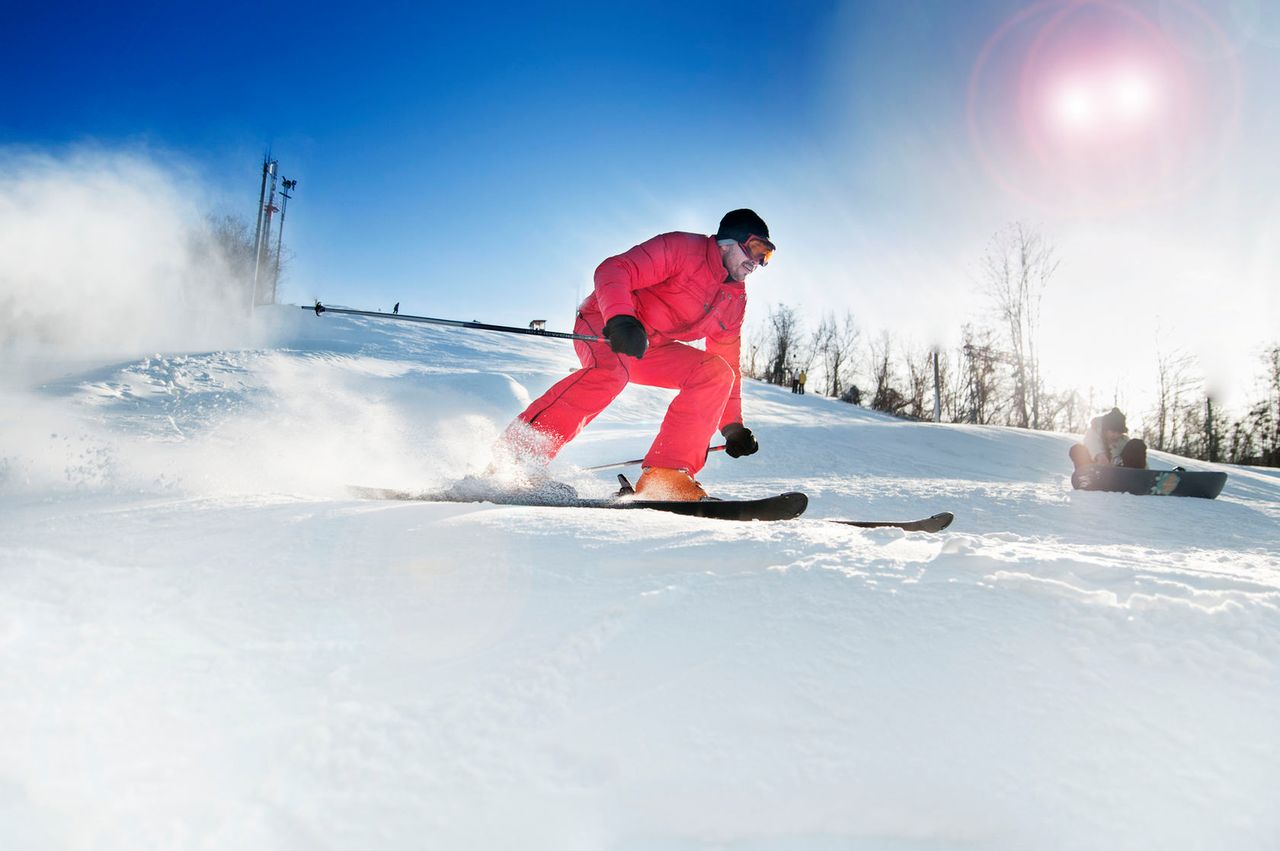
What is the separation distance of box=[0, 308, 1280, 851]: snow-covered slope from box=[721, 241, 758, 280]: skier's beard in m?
1.89

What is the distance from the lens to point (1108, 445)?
7.10 metres

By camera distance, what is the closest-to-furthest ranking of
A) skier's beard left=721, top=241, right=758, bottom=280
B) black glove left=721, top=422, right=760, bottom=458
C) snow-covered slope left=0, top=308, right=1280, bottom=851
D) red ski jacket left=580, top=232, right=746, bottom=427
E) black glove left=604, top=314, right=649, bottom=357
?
snow-covered slope left=0, top=308, right=1280, bottom=851
black glove left=604, top=314, right=649, bottom=357
red ski jacket left=580, top=232, right=746, bottom=427
skier's beard left=721, top=241, right=758, bottom=280
black glove left=721, top=422, right=760, bottom=458

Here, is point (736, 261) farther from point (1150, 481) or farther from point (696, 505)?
point (1150, 481)

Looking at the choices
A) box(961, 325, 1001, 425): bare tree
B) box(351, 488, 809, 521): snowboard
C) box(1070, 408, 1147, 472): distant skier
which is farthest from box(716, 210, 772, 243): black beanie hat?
box(961, 325, 1001, 425): bare tree

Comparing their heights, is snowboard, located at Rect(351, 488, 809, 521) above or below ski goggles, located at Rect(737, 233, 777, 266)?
below

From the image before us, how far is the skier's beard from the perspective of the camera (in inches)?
127

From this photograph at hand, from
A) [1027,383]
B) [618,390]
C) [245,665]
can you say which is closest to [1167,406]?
[1027,383]

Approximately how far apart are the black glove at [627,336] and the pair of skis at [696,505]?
0.66 m

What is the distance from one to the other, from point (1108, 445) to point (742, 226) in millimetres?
6208

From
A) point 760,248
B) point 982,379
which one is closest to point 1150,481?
point 760,248

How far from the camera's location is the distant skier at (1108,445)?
6.89m

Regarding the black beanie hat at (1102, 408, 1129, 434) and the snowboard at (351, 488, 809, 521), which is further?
the black beanie hat at (1102, 408, 1129, 434)

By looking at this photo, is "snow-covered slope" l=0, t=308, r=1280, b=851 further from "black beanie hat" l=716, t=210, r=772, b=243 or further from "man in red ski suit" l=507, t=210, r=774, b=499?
"black beanie hat" l=716, t=210, r=772, b=243

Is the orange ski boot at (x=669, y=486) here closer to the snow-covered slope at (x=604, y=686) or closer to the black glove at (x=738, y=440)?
the black glove at (x=738, y=440)
